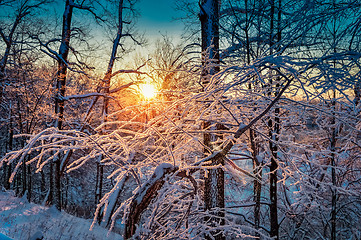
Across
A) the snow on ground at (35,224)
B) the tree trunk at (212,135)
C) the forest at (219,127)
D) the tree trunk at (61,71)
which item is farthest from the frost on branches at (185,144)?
the tree trunk at (61,71)

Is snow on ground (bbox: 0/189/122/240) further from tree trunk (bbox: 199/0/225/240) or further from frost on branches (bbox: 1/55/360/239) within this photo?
frost on branches (bbox: 1/55/360/239)

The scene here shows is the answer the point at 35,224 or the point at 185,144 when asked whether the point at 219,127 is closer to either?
the point at 185,144

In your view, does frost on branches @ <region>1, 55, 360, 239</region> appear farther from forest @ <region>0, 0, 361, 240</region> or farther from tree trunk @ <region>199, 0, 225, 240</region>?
tree trunk @ <region>199, 0, 225, 240</region>

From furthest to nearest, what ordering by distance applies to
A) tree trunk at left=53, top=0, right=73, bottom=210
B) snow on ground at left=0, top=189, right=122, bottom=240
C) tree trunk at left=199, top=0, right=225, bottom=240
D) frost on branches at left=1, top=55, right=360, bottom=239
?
tree trunk at left=53, top=0, right=73, bottom=210 < snow on ground at left=0, top=189, right=122, bottom=240 < tree trunk at left=199, top=0, right=225, bottom=240 < frost on branches at left=1, top=55, right=360, bottom=239

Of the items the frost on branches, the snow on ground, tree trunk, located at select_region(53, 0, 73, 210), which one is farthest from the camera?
tree trunk, located at select_region(53, 0, 73, 210)

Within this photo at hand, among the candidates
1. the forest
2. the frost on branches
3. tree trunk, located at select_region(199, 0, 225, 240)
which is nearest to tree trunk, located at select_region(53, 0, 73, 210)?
the forest

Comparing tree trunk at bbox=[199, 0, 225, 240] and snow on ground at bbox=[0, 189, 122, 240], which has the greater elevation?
tree trunk at bbox=[199, 0, 225, 240]

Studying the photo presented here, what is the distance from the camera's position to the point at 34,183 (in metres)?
20.6

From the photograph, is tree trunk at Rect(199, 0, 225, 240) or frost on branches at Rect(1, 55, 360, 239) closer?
frost on branches at Rect(1, 55, 360, 239)

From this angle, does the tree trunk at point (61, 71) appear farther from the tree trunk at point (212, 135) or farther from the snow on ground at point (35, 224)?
the tree trunk at point (212, 135)

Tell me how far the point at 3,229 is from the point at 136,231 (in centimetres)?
592

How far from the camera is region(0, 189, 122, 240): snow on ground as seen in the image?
19.7ft

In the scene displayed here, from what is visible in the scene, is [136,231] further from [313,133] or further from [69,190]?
[69,190]

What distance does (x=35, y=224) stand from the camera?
6840 mm
